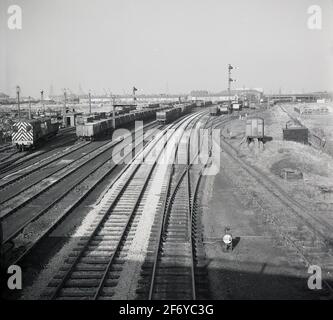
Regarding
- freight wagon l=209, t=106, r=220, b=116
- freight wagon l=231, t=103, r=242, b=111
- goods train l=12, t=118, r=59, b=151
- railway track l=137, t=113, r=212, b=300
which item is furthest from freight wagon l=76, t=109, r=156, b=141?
freight wagon l=231, t=103, r=242, b=111

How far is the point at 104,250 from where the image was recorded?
36.8 ft

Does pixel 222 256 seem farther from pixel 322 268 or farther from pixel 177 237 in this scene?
pixel 322 268

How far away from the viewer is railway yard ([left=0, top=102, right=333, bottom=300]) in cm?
932

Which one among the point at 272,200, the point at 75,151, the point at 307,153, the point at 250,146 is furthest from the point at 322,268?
the point at 75,151

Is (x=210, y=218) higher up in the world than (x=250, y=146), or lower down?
lower down

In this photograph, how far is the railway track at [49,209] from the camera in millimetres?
11722

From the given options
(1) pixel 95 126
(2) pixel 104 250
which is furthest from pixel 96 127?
(2) pixel 104 250

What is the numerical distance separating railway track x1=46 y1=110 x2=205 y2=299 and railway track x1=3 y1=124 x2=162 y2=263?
1.35m

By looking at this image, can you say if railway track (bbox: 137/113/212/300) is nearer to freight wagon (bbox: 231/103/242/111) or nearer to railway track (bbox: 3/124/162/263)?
railway track (bbox: 3/124/162/263)

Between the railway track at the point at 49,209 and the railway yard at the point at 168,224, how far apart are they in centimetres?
6

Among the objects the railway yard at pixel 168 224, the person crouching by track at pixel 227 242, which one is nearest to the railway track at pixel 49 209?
the railway yard at pixel 168 224

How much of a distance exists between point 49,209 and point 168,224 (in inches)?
209

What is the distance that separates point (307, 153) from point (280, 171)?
577 cm

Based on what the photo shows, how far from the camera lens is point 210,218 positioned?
14.2m
